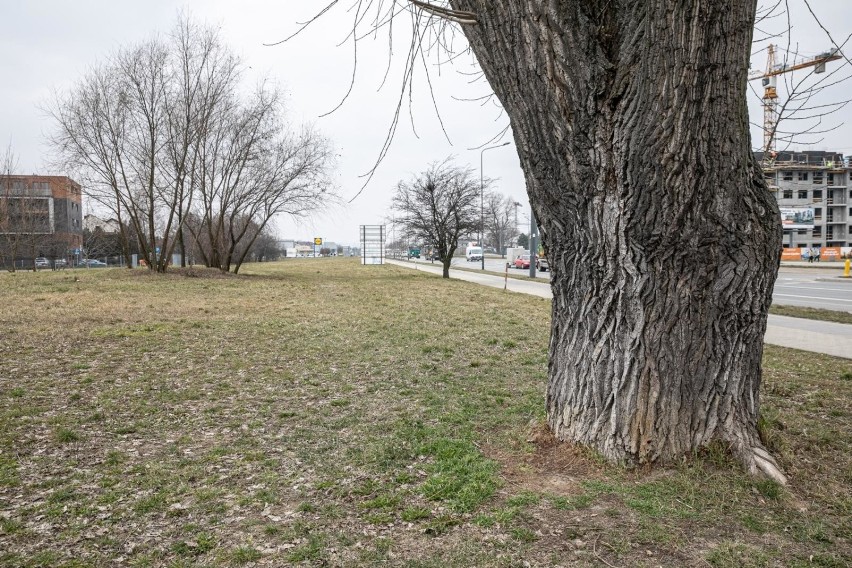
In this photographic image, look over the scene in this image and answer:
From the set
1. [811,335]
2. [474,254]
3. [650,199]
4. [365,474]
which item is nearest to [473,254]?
[474,254]

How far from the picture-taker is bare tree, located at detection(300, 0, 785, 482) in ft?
10.2

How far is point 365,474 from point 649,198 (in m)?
2.55

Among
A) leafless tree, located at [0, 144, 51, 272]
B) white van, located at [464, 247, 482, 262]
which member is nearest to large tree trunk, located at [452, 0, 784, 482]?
leafless tree, located at [0, 144, 51, 272]

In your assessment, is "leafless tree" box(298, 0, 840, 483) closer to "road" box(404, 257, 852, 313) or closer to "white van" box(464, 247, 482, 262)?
"road" box(404, 257, 852, 313)

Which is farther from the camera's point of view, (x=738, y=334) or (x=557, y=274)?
(x=557, y=274)

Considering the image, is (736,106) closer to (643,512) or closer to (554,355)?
(554,355)

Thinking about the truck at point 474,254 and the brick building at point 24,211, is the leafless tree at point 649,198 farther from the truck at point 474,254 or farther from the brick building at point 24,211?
the truck at point 474,254

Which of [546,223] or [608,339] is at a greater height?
[546,223]

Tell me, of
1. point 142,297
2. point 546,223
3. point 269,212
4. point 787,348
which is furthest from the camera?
point 269,212

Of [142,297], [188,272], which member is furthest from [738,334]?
[188,272]

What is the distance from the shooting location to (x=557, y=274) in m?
3.84

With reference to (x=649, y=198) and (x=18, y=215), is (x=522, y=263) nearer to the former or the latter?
(x=18, y=215)

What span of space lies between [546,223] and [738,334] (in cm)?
140

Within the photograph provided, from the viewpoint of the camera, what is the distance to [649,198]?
10.6ft
